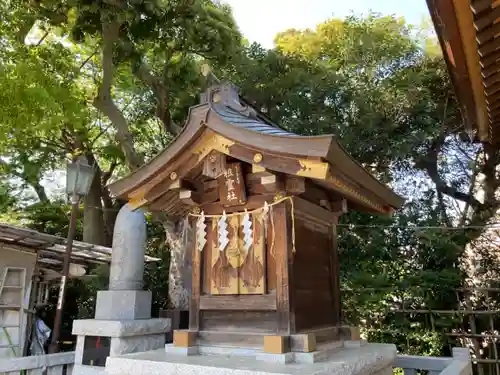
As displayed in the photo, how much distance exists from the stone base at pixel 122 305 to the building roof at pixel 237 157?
1.89m

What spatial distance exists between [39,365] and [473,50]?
6.55 metres

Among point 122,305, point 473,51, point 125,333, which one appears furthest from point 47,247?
point 473,51

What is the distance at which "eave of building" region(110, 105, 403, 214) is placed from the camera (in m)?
3.72

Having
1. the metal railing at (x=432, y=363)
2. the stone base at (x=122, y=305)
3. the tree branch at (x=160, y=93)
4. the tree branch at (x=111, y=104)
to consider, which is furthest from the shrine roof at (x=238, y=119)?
Answer: the tree branch at (x=160, y=93)

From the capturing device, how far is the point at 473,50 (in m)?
3.60

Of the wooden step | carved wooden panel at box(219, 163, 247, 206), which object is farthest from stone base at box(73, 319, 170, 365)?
carved wooden panel at box(219, 163, 247, 206)

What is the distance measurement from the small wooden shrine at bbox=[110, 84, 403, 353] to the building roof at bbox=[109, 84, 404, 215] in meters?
0.01

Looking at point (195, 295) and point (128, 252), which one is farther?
point (128, 252)

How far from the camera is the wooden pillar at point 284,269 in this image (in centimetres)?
396

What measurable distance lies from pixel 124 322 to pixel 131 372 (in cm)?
184

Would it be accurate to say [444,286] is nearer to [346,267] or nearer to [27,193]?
[346,267]

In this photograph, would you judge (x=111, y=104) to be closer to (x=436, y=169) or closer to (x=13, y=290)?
(x=13, y=290)

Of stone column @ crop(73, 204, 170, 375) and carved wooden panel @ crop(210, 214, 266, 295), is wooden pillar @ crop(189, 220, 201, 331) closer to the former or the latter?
carved wooden panel @ crop(210, 214, 266, 295)

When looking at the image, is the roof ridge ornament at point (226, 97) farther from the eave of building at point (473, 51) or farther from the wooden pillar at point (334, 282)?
the eave of building at point (473, 51)
